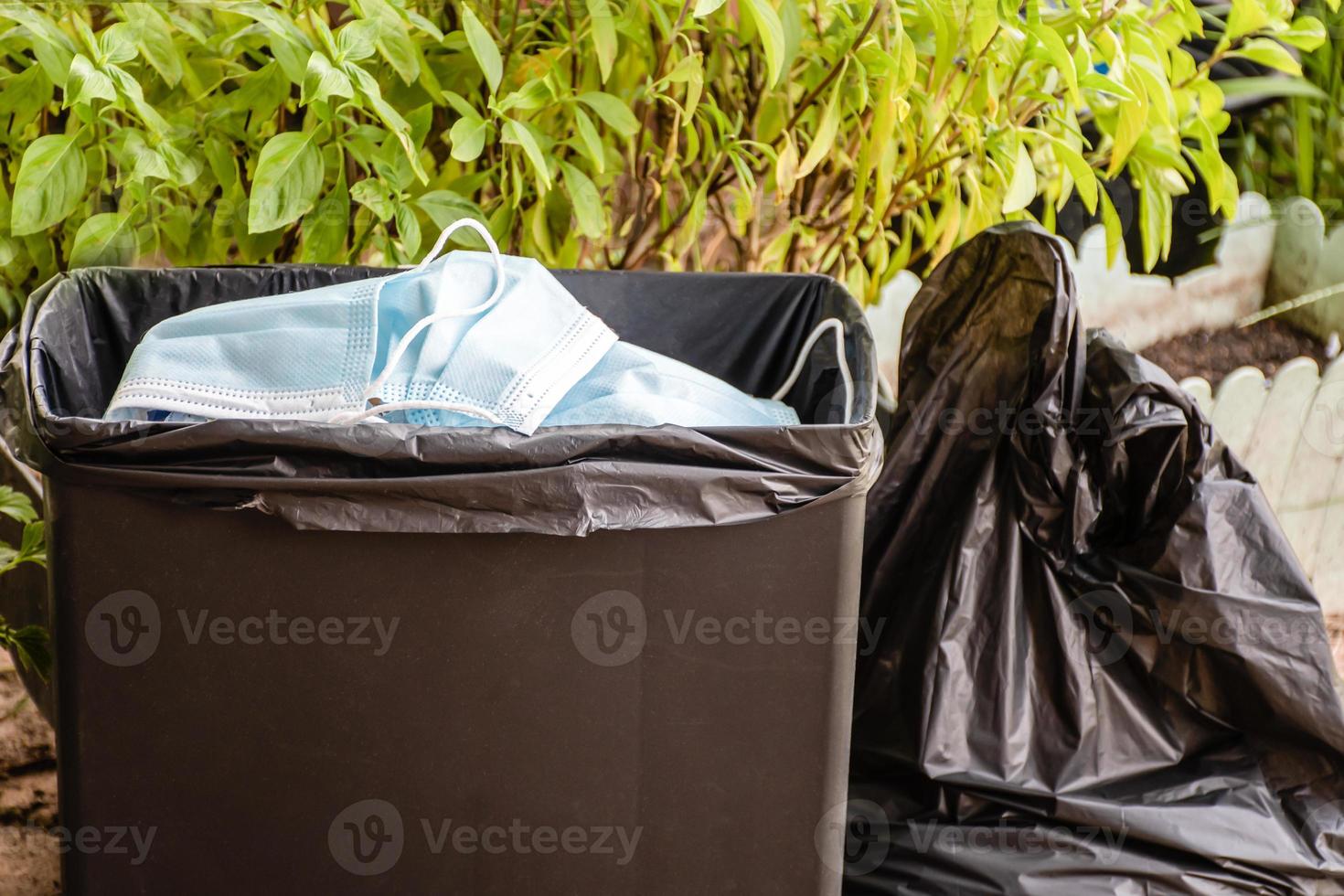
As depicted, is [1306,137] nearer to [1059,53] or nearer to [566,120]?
[1059,53]

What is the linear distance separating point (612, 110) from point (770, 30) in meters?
0.24

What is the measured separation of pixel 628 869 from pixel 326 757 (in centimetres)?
30

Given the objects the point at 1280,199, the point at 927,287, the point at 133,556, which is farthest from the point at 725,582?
the point at 1280,199

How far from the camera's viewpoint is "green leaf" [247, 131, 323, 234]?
4.09 feet

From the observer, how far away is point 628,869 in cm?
105

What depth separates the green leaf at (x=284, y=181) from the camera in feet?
4.09

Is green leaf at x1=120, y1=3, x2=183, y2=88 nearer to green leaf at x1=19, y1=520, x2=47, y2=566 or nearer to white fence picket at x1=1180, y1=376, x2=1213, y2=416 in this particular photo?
green leaf at x1=19, y1=520, x2=47, y2=566

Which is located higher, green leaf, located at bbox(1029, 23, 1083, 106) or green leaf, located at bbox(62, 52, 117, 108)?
green leaf, located at bbox(1029, 23, 1083, 106)

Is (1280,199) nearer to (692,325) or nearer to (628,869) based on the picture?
(692,325)

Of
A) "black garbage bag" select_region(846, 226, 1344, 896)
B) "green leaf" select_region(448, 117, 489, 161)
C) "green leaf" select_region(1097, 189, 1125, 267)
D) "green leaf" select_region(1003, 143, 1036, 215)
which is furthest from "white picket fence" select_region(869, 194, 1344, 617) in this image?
"green leaf" select_region(448, 117, 489, 161)

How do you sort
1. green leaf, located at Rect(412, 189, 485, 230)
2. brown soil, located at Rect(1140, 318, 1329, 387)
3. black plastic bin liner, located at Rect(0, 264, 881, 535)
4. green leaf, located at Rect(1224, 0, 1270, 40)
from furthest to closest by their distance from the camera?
brown soil, located at Rect(1140, 318, 1329, 387), green leaf, located at Rect(1224, 0, 1270, 40), green leaf, located at Rect(412, 189, 485, 230), black plastic bin liner, located at Rect(0, 264, 881, 535)

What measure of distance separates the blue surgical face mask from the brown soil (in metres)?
1.62

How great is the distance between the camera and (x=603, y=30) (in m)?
1.34

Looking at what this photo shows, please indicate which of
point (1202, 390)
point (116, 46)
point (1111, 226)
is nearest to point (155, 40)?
point (116, 46)
